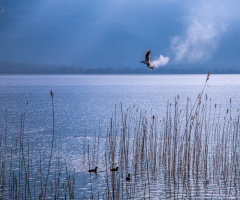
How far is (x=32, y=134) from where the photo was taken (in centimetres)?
2275

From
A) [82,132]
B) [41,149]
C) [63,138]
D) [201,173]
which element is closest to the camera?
[201,173]

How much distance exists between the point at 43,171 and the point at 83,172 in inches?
66.4

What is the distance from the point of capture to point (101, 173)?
12.6m

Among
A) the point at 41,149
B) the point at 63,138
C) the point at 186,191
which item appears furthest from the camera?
the point at 63,138

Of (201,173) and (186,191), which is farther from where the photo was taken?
(201,173)

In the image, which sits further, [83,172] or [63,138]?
[63,138]

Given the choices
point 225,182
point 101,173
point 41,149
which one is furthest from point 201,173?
point 41,149

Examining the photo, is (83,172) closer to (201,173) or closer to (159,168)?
(159,168)

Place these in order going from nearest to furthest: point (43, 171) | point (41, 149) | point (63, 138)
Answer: point (43, 171) → point (41, 149) → point (63, 138)

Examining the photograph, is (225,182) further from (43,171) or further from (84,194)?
(43,171)

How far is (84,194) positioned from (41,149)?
7.61 m

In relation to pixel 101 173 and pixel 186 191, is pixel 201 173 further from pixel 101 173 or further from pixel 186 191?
pixel 101 173

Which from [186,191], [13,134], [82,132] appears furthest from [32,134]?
[186,191]

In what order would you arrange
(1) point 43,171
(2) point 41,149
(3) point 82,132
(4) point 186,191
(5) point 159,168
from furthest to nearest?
(3) point 82,132
(2) point 41,149
(1) point 43,171
(5) point 159,168
(4) point 186,191
